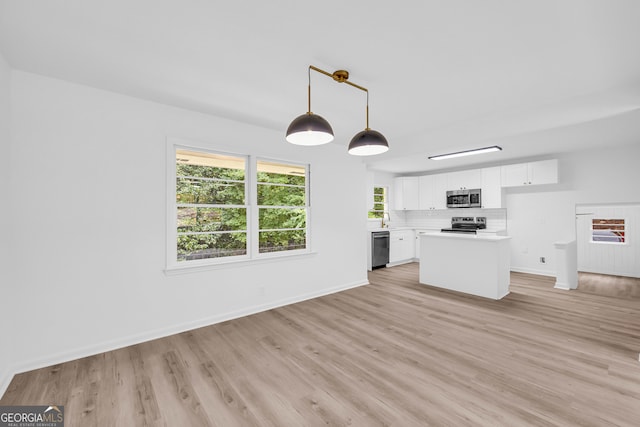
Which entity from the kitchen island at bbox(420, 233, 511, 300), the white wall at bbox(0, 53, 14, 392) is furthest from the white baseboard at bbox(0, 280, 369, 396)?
the kitchen island at bbox(420, 233, 511, 300)

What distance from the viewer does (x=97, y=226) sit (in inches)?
109

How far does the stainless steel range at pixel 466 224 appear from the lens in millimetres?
6879

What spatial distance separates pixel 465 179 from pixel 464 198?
471 millimetres

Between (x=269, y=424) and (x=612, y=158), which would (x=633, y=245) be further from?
(x=269, y=424)

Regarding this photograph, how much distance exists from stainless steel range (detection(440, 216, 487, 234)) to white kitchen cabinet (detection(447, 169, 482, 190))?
2.72 feet

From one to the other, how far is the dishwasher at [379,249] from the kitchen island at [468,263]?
1.50 metres

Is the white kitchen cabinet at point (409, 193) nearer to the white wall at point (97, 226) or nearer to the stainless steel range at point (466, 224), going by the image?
the stainless steel range at point (466, 224)

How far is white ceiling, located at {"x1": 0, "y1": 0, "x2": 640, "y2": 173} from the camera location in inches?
69.7

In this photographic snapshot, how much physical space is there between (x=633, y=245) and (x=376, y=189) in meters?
5.39

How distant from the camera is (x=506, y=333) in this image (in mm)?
3117

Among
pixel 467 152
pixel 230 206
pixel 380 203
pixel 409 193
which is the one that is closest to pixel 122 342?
pixel 230 206

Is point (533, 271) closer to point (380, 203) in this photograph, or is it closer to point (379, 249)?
point (379, 249)

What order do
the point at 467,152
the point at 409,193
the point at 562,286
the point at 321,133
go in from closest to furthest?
the point at 321,133
the point at 562,286
the point at 467,152
the point at 409,193

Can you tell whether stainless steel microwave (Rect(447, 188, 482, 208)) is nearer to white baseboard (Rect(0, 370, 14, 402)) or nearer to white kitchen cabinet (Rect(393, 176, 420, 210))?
white kitchen cabinet (Rect(393, 176, 420, 210))
